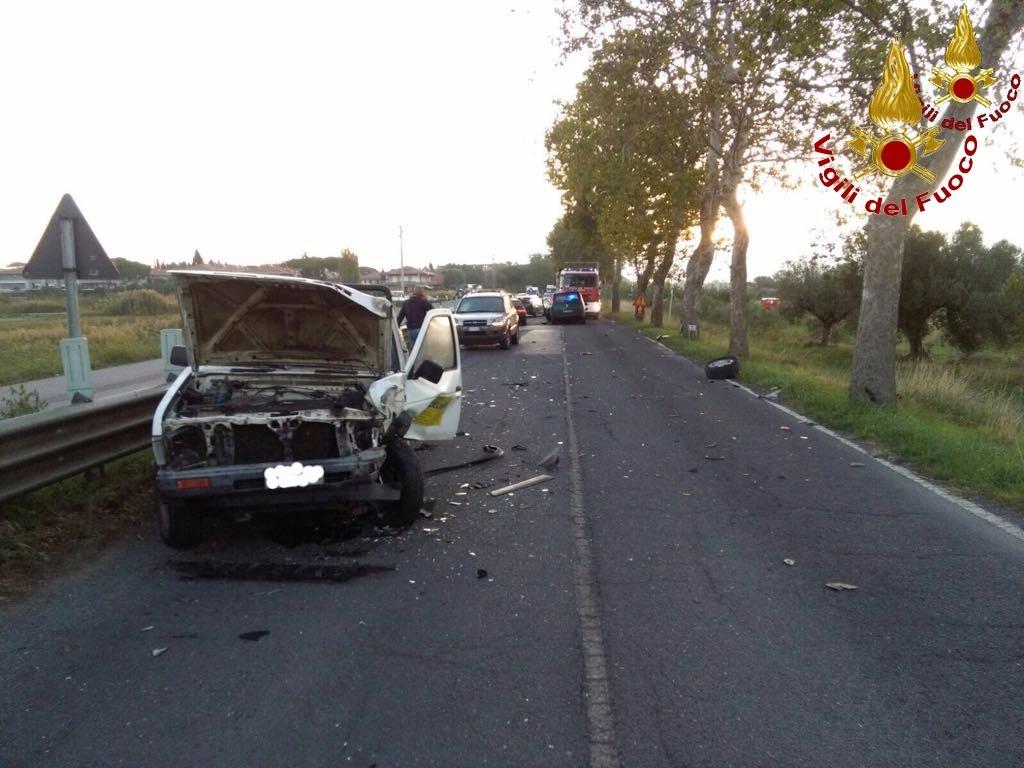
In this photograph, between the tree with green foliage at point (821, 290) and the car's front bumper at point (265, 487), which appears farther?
the tree with green foliage at point (821, 290)

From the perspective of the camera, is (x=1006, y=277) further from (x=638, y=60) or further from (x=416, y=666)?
(x=416, y=666)

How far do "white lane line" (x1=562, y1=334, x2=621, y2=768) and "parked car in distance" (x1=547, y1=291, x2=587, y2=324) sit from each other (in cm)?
3461

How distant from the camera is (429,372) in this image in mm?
6953

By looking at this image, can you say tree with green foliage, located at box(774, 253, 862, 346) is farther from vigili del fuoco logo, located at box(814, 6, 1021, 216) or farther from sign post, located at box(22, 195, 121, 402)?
sign post, located at box(22, 195, 121, 402)

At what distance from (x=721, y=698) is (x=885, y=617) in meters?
1.54

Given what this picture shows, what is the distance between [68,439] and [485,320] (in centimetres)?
1884

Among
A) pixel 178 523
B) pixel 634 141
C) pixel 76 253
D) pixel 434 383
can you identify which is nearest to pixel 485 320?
pixel 634 141

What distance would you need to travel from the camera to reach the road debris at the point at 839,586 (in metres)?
5.13

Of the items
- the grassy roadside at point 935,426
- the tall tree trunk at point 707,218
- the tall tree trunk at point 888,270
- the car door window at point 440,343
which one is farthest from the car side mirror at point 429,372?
the tall tree trunk at point 707,218

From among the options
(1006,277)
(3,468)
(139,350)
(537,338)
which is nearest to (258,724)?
(3,468)

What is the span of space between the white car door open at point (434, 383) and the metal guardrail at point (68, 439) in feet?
8.45

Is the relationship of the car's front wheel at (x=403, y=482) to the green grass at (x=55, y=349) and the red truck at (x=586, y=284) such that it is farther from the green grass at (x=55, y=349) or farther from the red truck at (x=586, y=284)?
the red truck at (x=586, y=284)

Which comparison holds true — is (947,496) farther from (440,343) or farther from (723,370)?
(723,370)

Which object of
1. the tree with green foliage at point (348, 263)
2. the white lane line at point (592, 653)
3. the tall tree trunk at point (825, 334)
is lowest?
the tall tree trunk at point (825, 334)
